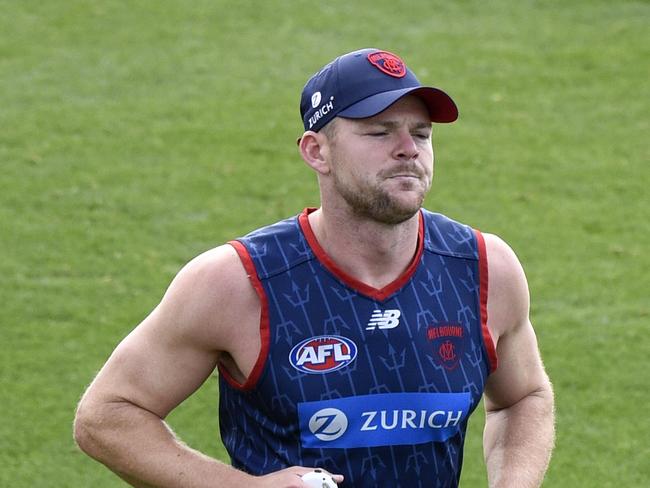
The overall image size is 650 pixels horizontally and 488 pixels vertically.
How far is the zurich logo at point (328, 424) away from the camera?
3.48 m

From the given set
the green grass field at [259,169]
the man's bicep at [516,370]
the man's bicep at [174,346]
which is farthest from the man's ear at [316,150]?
the green grass field at [259,169]

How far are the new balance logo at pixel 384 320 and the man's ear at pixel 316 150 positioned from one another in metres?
0.41

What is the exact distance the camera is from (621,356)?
7.52 meters

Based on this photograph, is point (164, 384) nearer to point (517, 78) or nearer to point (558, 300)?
point (558, 300)

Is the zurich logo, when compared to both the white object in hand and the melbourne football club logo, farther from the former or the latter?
the melbourne football club logo

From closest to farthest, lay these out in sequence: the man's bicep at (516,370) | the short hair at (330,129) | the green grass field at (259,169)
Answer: the short hair at (330,129) < the man's bicep at (516,370) < the green grass field at (259,169)

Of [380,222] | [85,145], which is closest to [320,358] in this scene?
[380,222]

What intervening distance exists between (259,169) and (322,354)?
6.55 metres

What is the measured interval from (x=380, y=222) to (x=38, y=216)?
6053 millimetres

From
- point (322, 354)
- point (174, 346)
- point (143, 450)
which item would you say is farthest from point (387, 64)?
point (143, 450)

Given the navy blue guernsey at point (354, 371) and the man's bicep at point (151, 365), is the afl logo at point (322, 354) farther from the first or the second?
the man's bicep at point (151, 365)

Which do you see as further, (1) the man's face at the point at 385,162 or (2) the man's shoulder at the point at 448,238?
(2) the man's shoulder at the point at 448,238

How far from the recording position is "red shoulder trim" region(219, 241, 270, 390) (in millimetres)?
3486

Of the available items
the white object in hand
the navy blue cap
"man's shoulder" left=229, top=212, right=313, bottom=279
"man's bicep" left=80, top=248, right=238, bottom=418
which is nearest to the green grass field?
"man's bicep" left=80, top=248, right=238, bottom=418
